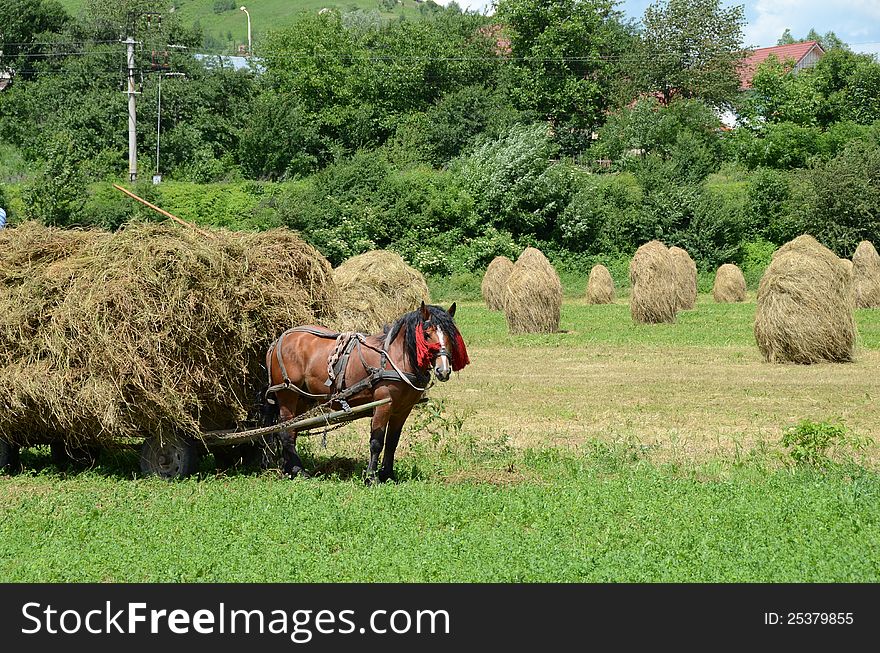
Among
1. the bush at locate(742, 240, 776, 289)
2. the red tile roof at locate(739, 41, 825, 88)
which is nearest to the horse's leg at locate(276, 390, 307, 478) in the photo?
the bush at locate(742, 240, 776, 289)

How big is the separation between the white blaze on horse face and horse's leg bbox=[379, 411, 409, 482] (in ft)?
3.26

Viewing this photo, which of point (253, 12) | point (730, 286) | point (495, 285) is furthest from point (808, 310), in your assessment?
point (253, 12)

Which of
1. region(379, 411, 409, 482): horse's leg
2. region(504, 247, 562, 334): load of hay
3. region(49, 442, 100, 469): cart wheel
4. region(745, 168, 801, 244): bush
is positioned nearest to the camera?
region(379, 411, 409, 482): horse's leg

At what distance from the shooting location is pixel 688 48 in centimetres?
7100

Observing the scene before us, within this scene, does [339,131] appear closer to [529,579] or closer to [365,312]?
[365,312]

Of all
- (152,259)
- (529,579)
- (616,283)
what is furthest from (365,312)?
(616,283)

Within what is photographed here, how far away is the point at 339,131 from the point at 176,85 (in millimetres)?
10805

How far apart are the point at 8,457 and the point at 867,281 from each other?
3217 cm

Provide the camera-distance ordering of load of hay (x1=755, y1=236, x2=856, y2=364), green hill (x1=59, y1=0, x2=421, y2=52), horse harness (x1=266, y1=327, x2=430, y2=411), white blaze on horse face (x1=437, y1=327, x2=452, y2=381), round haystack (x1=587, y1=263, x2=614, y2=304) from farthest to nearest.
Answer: green hill (x1=59, y1=0, x2=421, y2=52) < round haystack (x1=587, y1=263, x2=614, y2=304) < load of hay (x1=755, y1=236, x2=856, y2=364) < horse harness (x1=266, y1=327, x2=430, y2=411) < white blaze on horse face (x1=437, y1=327, x2=452, y2=381)

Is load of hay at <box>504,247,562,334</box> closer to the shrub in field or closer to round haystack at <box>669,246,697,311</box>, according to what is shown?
round haystack at <box>669,246,697,311</box>

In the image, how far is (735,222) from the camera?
51406 millimetres

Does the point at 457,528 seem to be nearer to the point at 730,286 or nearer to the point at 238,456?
the point at 238,456

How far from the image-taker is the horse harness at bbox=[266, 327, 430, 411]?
31.2 feet

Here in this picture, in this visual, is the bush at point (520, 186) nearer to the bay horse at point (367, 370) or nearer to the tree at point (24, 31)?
the tree at point (24, 31)
